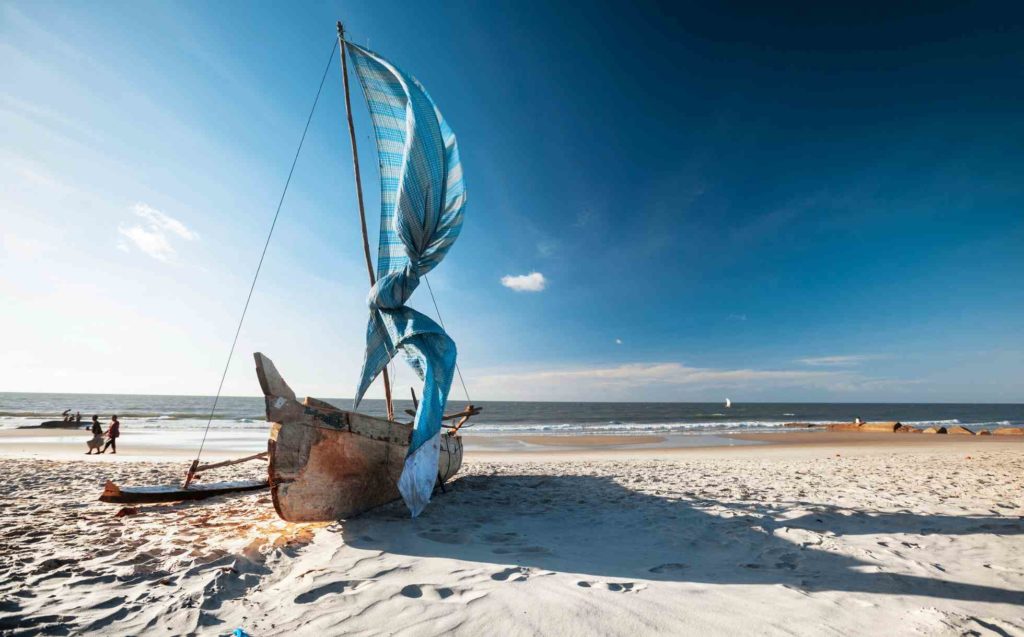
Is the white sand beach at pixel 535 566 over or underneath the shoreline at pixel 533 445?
over

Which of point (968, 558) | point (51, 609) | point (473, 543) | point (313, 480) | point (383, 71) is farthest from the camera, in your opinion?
point (383, 71)

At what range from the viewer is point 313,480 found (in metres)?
5.26

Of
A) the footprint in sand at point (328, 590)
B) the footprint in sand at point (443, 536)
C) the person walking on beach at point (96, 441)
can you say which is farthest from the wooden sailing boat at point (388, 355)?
the person walking on beach at point (96, 441)

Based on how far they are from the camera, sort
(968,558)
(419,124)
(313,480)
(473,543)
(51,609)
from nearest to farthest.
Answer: (51,609), (968,558), (473,543), (313,480), (419,124)

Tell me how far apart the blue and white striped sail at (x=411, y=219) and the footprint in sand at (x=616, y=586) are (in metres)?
3.24

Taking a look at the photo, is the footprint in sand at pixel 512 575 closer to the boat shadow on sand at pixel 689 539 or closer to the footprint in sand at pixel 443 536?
the boat shadow on sand at pixel 689 539

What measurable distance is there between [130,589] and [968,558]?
789 centimetres

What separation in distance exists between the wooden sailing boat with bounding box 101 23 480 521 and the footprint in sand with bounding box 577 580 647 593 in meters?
2.96

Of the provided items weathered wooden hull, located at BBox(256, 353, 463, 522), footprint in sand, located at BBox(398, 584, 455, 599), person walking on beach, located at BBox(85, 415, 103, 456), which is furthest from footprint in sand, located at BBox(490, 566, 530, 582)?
person walking on beach, located at BBox(85, 415, 103, 456)

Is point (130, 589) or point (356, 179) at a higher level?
point (356, 179)

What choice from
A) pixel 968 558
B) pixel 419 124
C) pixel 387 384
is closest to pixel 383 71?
pixel 419 124

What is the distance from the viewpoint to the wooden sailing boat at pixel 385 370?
202 inches

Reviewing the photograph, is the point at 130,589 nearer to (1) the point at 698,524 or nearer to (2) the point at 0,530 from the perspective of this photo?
(2) the point at 0,530

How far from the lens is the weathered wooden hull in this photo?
4977mm
